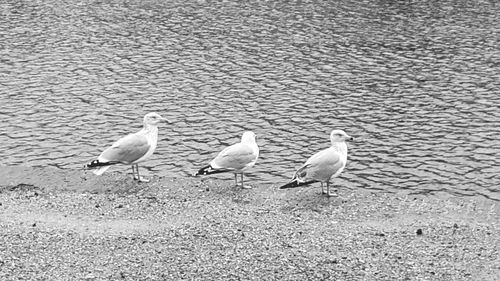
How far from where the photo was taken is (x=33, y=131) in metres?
32.8

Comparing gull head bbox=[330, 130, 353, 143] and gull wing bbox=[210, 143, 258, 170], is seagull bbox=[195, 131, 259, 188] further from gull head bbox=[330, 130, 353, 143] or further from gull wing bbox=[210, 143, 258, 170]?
gull head bbox=[330, 130, 353, 143]

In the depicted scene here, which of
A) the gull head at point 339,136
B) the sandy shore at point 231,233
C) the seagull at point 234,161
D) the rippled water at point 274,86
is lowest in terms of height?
the rippled water at point 274,86

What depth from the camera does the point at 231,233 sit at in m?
20.6

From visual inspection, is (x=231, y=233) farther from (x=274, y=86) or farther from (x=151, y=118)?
(x=274, y=86)

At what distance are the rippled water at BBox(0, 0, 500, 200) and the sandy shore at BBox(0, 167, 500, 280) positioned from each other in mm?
2509

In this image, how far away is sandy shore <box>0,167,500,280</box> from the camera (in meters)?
18.2

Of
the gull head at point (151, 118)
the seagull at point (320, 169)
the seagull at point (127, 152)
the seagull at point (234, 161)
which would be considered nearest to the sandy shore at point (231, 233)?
the seagull at point (320, 169)

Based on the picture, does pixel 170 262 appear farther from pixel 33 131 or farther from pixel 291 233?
pixel 33 131

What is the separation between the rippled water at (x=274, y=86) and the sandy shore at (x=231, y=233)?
2.51 metres

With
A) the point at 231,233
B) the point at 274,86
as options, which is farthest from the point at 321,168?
the point at 274,86

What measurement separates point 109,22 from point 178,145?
3247 cm

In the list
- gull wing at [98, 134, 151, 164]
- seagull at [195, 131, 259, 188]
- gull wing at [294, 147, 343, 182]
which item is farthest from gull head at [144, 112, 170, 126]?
gull wing at [294, 147, 343, 182]

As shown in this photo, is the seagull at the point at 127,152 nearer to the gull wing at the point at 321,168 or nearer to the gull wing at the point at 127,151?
the gull wing at the point at 127,151

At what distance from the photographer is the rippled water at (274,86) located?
2906cm
